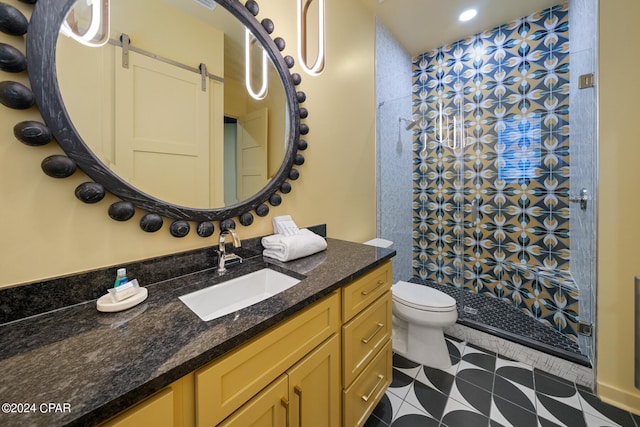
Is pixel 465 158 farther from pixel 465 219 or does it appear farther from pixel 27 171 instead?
pixel 27 171

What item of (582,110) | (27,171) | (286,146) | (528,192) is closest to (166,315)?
(27,171)

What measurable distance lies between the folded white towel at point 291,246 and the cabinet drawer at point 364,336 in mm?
395

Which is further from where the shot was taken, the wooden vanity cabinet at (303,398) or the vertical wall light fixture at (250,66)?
→ the vertical wall light fixture at (250,66)

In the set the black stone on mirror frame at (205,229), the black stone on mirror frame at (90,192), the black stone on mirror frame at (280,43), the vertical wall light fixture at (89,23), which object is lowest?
the black stone on mirror frame at (205,229)

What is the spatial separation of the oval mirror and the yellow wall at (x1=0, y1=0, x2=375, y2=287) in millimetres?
123

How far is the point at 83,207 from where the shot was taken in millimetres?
794

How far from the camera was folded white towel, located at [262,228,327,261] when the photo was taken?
120 cm

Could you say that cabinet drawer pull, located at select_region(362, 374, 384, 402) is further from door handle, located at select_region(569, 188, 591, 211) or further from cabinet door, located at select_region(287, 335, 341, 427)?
door handle, located at select_region(569, 188, 591, 211)

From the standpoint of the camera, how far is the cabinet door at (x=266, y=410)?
24.9 inches

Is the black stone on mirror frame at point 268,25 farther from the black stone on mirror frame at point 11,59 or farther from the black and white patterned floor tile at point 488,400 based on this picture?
the black and white patterned floor tile at point 488,400

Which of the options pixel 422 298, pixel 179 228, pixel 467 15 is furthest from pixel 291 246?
pixel 467 15

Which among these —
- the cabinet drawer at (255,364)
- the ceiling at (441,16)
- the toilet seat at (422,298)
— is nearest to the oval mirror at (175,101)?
the cabinet drawer at (255,364)

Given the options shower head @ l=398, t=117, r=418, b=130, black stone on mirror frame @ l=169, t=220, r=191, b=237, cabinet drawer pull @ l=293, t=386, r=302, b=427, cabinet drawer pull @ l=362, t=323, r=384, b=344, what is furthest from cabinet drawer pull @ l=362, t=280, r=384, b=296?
shower head @ l=398, t=117, r=418, b=130

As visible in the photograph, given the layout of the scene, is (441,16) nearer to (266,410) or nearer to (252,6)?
(252,6)
